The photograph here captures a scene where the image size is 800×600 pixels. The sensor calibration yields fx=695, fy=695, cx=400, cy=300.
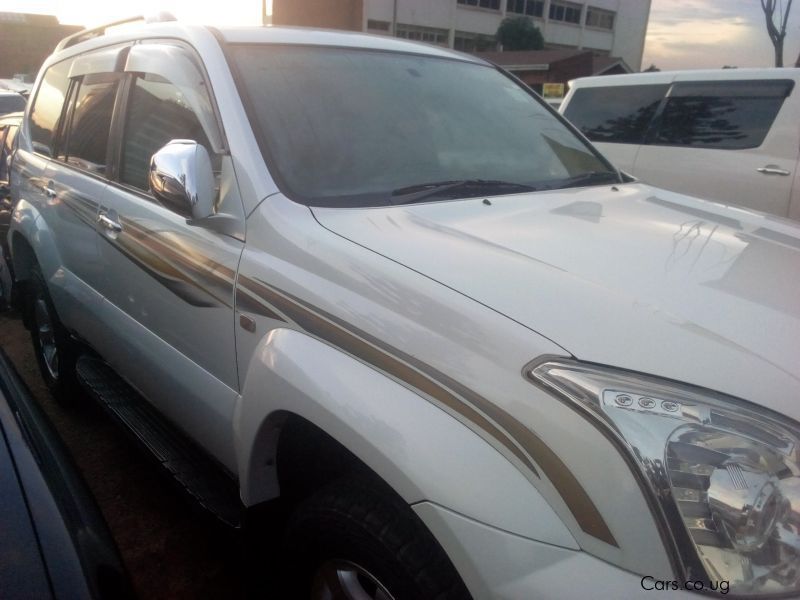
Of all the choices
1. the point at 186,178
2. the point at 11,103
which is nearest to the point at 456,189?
the point at 186,178

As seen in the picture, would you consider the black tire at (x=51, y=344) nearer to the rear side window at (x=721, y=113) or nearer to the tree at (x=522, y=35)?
the rear side window at (x=721, y=113)

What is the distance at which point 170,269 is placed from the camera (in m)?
2.28

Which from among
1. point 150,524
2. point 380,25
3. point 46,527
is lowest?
point 150,524

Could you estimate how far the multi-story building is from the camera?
45.8 metres

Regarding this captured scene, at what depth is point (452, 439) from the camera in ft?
4.42

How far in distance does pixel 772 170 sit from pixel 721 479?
477 cm

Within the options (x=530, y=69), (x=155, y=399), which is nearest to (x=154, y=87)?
(x=155, y=399)

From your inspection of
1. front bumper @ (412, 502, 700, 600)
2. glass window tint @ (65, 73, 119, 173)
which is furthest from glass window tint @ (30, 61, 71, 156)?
front bumper @ (412, 502, 700, 600)

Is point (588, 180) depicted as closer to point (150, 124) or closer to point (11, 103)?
point (150, 124)

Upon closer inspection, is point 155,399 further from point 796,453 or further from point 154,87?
point 796,453

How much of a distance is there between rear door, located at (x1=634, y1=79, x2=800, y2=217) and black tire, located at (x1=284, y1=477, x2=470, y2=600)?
4354 mm

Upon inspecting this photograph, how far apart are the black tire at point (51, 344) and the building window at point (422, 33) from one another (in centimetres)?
4478

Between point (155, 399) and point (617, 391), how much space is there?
A: 6.29 feet

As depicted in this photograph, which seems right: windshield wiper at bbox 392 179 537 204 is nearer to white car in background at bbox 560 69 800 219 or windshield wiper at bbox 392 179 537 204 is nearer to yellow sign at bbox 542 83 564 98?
white car in background at bbox 560 69 800 219
